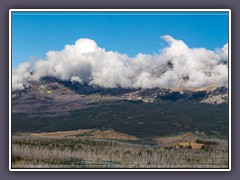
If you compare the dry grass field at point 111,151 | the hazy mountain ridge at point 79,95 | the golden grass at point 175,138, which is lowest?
the dry grass field at point 111,151

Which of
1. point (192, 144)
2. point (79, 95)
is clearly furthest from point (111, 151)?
point (192, 144)

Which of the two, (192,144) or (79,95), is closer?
(192,144)

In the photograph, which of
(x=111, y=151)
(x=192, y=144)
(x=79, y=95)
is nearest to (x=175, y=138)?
(x=192, y=144)

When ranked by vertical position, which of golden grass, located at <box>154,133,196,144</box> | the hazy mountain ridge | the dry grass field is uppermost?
the hazy mountain ridge

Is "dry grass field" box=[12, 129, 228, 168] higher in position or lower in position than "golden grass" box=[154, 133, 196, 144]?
lower

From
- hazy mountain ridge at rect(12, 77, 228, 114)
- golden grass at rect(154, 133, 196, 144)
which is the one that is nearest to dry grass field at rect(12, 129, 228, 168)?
golden grass at rect(154, 133, 196, 144)

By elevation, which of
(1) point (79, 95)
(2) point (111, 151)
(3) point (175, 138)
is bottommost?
(2) point (111, 151)

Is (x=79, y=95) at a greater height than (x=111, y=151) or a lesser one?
greater

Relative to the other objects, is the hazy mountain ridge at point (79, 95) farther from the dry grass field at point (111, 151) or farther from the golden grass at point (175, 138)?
the golden grass at point (175, 138)

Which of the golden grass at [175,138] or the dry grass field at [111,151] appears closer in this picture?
the dry grass field at [111,151]

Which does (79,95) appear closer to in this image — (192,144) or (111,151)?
(111,151)

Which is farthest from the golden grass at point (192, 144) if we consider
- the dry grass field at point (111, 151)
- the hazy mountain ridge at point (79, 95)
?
the hazy mountain ridge at point (79, 95)

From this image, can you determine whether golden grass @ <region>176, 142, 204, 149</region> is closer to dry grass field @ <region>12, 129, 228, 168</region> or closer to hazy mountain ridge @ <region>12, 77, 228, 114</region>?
dry grass field @ <region>12, 129, 228, 168</region>
